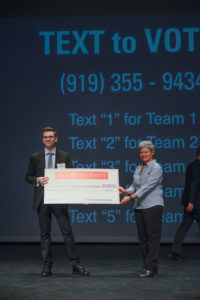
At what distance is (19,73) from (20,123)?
0.79m

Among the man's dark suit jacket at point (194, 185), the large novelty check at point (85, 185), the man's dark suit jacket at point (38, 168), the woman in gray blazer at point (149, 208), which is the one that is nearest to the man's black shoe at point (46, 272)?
the man's dark suit jacket at point (38, 168)

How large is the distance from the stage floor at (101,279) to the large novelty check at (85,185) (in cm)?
79

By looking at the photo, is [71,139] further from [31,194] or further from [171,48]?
[171,48]

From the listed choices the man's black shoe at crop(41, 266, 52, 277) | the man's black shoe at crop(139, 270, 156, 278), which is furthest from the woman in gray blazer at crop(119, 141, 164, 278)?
the man's black shoe at crop(41, 266, 52, 277)

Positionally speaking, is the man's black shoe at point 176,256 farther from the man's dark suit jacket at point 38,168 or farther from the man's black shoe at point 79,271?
the man's dark suit jacket at point 38,168

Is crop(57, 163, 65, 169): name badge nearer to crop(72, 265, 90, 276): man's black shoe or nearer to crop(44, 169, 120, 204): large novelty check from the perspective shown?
crop(44, 169, 120, 204): large novelty check

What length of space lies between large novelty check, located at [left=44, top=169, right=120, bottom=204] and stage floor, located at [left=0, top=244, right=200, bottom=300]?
79 cm

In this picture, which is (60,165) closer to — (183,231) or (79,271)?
(79,271)

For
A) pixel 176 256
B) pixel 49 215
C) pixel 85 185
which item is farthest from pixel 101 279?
pixel 176 256

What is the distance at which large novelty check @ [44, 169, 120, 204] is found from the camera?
4168 millimetres

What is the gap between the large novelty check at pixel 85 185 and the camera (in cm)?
417

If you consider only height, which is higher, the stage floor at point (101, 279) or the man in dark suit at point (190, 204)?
the man in dark suit at point (190, 204)

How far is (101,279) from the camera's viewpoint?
4.10 metres

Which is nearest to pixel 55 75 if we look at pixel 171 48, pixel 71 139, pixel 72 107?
pixel 72 107
